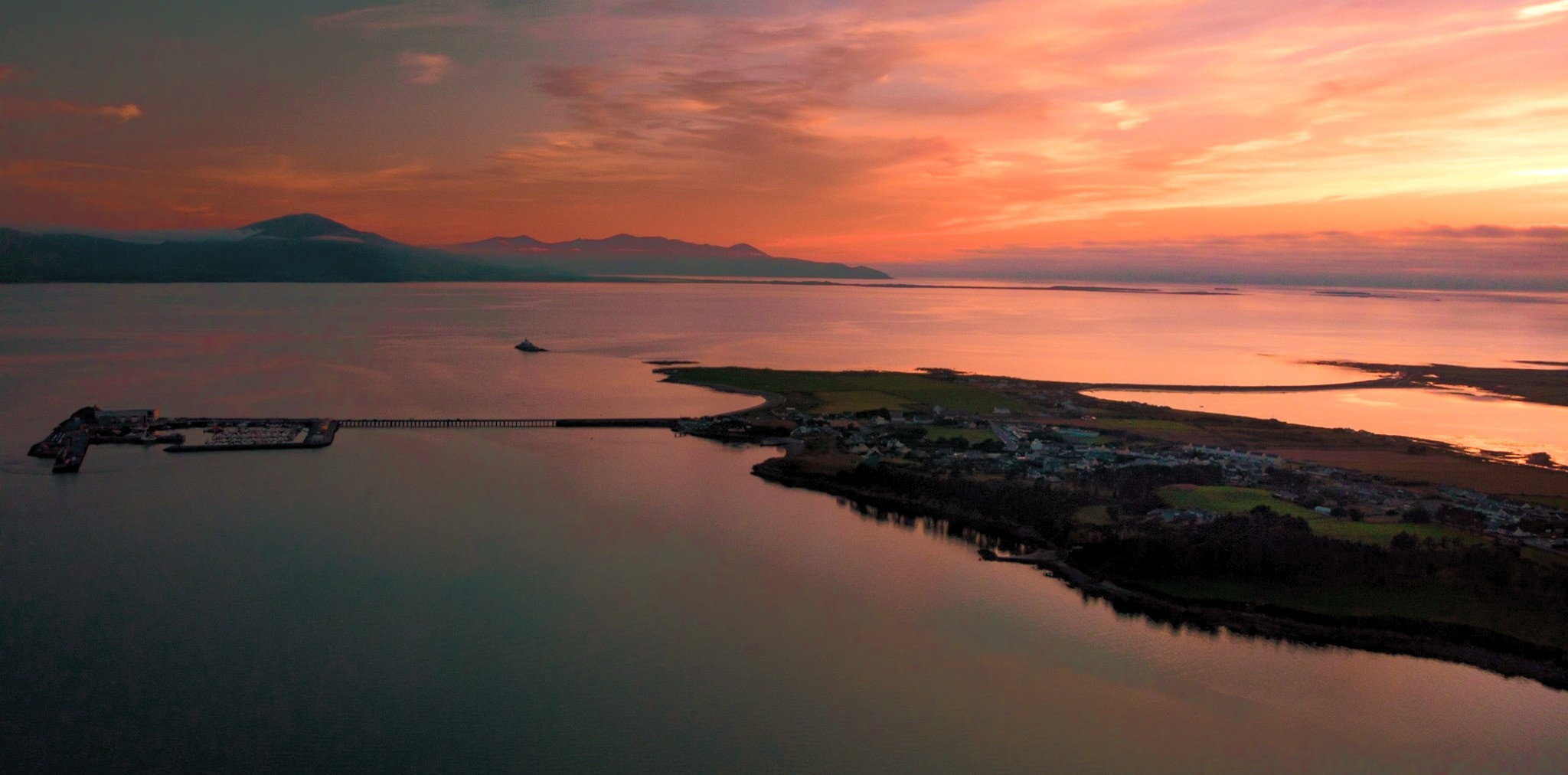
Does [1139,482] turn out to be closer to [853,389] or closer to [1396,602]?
[1396,602]

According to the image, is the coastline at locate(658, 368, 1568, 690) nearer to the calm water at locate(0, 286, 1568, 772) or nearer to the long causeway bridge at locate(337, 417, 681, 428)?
the calm water at locate(0, 286, 1568, 772)

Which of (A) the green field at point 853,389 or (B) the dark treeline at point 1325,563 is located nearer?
(B) the dark treeline at point 1325,563

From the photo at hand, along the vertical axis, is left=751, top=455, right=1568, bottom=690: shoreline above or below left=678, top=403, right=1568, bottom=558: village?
below

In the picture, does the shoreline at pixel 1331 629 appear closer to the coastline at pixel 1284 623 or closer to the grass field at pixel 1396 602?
the coastline at pixel 1284 623

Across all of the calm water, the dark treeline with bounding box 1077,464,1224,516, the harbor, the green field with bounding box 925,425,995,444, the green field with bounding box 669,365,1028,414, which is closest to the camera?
the calm water

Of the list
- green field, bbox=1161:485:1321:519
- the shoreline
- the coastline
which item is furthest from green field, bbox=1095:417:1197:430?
the shoreline

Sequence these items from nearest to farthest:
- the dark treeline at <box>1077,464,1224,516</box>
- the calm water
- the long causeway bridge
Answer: the calm water < the dark treeline at <box>1077,464,1224,516</box> < the long causeway bridge

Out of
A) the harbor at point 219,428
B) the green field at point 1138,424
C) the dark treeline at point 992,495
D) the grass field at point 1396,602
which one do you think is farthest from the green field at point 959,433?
the grass field at point 1396,602

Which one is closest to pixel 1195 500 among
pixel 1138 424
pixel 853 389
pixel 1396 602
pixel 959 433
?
pixel 1396 602
